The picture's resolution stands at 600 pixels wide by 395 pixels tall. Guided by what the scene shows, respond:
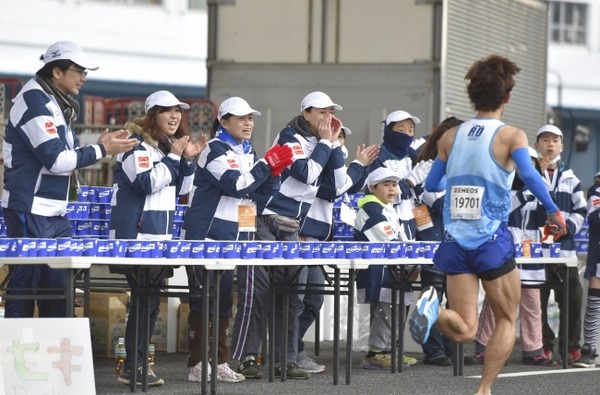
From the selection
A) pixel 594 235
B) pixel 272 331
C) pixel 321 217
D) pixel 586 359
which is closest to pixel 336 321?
pixel 272 331

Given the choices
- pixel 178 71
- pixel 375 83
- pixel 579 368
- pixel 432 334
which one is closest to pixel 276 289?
pixel 432 334

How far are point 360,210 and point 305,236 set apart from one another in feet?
2.53

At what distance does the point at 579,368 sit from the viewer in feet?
41.5

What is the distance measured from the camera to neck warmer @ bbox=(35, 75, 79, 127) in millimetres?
9570

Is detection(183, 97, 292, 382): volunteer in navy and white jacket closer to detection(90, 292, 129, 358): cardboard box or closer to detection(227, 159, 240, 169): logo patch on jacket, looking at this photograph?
detection(227, 159, 240, 169): logo patch on jacket

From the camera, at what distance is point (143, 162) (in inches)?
399

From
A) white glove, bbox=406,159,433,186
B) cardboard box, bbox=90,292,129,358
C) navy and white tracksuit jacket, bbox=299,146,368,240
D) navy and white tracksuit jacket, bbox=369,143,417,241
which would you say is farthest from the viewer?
white glove, bbox=406,159,433,186

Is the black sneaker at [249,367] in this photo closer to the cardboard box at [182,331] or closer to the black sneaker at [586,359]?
the cardboard box at [182,331]

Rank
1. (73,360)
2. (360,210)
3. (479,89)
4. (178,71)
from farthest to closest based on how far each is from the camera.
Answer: (178,71)
(360,210)
(479,89)
(73,360)

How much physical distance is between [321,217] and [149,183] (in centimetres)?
184

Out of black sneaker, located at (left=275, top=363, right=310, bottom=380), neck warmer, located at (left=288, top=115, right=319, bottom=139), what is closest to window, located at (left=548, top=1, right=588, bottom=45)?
neck warmer, located at (left=288, top=115, right=319, bottom=139)

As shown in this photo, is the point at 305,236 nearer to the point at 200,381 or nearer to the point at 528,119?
the point at 200,381

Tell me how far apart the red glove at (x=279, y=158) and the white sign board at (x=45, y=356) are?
2411 millimetres

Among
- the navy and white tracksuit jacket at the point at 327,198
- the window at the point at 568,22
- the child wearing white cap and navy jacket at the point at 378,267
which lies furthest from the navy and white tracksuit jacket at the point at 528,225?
the window at the point at 568,22
